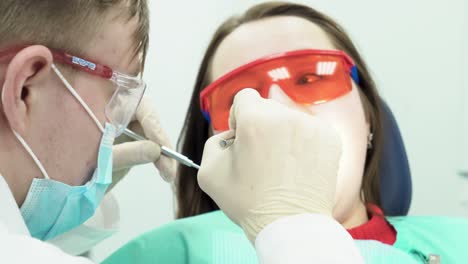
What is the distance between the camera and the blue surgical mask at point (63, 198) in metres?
0.88

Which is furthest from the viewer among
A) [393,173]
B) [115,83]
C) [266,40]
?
[393,173]

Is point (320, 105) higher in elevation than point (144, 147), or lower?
higher

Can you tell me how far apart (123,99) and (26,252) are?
429 millimetres

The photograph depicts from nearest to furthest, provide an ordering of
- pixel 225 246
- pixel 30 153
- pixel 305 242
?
pixel 305 242, pixel 30 153, pixel 225 246

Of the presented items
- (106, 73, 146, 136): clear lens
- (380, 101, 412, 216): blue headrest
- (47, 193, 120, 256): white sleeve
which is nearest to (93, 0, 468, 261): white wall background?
(380, 101, 412, 216): blue headrest

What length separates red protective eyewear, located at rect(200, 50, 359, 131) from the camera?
1.24m

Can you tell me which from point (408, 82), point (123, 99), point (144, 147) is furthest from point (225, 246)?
point (408, 82)

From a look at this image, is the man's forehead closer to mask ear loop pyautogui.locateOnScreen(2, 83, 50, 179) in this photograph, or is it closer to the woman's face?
mask ear loop pyautogui.locateOnScreen(2, 83, 50, 179)

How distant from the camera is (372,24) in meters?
2.01

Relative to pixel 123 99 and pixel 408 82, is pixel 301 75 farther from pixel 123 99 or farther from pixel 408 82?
pixel 408 82

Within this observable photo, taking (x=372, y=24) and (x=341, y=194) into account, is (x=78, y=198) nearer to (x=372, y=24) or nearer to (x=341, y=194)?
(x=341, y=194)

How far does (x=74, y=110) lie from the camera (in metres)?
0.87

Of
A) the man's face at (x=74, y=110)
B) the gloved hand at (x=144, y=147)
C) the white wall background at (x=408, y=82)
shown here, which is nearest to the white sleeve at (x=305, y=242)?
the man's face at (x=74, y=110)

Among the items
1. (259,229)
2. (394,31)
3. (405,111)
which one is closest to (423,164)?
(405,111)
